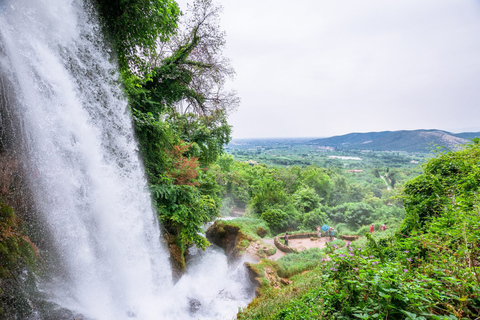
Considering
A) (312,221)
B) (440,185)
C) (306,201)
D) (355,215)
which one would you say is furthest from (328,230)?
(440,185)

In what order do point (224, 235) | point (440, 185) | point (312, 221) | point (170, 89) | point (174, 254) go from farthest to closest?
1. point (312, 221)
2. point (224, 235)
3. point (170, 89)
4. point (174, 254)
5. point (440, 185)

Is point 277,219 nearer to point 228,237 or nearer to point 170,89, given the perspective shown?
point 228,237

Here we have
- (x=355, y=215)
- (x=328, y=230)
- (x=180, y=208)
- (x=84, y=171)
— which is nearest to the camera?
(x=84, y=171)

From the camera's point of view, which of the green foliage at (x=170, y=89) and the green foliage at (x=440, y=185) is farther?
the green foliage at (x=170, y=89)

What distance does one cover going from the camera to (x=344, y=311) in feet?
7.28

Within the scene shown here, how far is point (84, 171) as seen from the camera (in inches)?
176

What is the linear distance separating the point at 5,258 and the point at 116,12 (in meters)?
6.39

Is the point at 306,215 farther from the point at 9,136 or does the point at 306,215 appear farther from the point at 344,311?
the point at 9,136

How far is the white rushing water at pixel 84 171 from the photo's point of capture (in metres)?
3.59

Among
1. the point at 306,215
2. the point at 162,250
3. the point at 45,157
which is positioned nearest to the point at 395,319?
the point at 45,157

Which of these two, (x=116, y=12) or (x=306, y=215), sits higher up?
(x=116, y=12)

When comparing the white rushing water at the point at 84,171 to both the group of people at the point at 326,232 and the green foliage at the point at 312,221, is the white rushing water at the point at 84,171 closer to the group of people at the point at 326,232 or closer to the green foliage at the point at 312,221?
the group of people at the point at 326,232

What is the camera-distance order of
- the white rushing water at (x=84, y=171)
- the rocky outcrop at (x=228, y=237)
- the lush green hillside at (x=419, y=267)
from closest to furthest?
the lush green hillside at (x=419, y=267)
the white rushing water at (x=84, y=171)
the rocky outcrop at (x=228, y=237)

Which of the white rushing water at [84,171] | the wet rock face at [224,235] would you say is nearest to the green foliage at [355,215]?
the wet rock face at [224,235]
